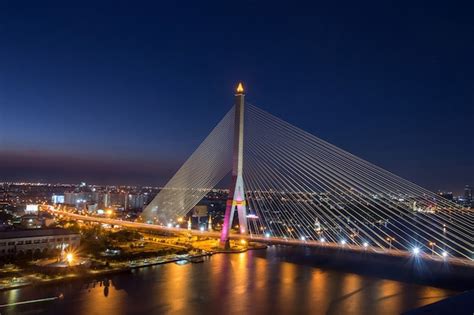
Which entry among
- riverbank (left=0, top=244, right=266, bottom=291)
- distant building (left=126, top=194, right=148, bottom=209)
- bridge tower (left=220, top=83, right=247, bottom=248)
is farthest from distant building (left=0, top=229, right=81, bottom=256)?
distant building (left=126, top=194, right=148, bottom=209)

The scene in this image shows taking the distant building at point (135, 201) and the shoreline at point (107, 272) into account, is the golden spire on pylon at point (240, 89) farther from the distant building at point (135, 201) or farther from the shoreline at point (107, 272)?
the distant building at point (135, 201)

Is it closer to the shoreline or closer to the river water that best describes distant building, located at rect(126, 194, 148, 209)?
the shoreline

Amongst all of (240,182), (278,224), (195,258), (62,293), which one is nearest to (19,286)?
(62,293)

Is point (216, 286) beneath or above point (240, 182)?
beneath

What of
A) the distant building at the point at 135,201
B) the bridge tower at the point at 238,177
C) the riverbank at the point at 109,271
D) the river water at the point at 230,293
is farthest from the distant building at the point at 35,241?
the distant building at the point at 135,201

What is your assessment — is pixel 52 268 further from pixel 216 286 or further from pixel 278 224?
pixel 278 224

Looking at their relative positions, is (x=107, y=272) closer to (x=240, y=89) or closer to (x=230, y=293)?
(x=230, y=293)
